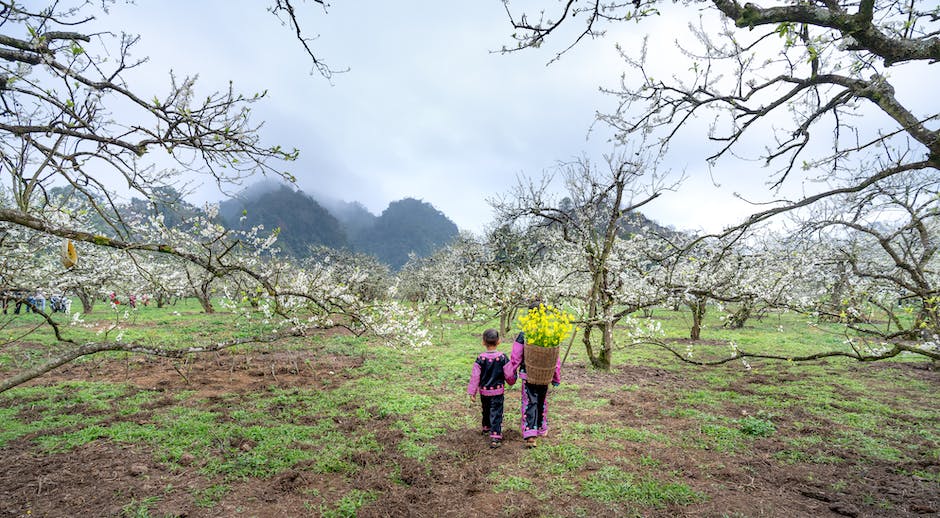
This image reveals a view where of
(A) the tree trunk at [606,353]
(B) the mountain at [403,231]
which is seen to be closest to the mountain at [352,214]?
(B) the mountain at [403,231]

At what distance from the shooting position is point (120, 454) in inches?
199

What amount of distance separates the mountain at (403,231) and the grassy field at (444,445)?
9353 cm

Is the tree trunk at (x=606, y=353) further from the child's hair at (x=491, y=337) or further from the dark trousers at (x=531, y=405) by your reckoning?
the child's hair at (x=491, y=337)

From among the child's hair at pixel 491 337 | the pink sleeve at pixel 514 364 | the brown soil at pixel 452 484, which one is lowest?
the brown soil at pixel 452 484

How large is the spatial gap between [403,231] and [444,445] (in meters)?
108

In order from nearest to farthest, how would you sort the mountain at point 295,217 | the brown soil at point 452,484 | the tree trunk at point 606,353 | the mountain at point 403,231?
the brown soil at point 452,484
the tree trunk at point 606,353
the mountain at point 295,217
the mountain at point 403,231

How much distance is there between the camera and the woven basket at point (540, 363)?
206 inches

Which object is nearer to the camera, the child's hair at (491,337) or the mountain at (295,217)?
the child's hair at (491,337)

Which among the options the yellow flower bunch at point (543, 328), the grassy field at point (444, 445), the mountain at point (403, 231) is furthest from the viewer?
the mountain at point (403, 231)

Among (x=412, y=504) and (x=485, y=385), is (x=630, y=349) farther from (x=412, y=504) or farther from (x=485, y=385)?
(x=412, y=504)

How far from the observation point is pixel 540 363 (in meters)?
5.27

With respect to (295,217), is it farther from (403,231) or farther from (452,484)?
(452,484)

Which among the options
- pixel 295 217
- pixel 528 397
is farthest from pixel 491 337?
pixel 295 217

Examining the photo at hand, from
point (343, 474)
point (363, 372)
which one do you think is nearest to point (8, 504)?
point (343, 474)
